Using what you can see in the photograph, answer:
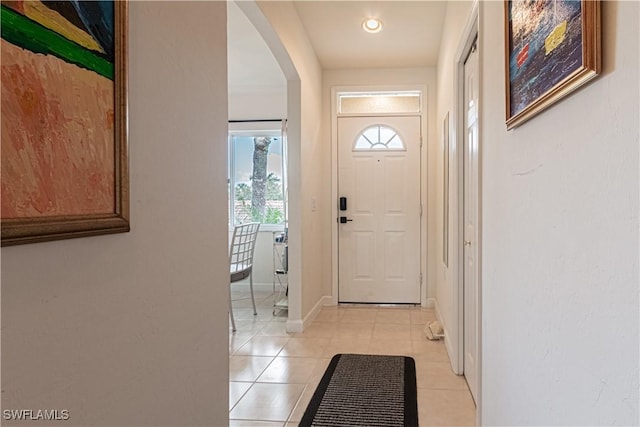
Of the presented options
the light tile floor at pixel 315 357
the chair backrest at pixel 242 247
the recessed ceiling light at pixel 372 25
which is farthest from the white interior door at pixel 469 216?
the chair backrest at pixel 242 247

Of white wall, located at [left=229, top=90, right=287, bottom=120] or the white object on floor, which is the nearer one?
the white object on floor

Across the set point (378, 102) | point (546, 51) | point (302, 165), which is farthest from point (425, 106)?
point (546, 51)

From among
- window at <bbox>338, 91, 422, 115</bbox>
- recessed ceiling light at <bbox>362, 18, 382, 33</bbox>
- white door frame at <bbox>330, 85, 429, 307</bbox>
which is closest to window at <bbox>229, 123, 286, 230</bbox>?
white door frame at <bbox>330, 85, 429, 307</bbox>

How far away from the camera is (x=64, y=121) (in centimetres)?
78

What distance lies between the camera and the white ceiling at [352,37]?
3.27 metres

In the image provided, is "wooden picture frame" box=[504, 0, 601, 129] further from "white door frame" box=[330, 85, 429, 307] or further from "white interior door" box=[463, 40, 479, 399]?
"white door frame" box=[330, 85, 429, 307]

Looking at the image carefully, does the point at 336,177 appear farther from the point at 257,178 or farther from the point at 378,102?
the point at 257,178

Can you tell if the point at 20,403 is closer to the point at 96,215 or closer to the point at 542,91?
the point at 96,215

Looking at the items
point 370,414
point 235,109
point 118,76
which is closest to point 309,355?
point 370,414

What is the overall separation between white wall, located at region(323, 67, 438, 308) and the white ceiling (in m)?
0.09

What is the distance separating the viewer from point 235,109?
534 centimetres

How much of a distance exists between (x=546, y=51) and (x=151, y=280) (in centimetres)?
110

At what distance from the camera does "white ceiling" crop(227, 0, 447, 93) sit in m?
3.27

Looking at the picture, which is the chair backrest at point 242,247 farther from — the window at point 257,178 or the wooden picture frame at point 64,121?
the wooden picture frame at point 64,121
